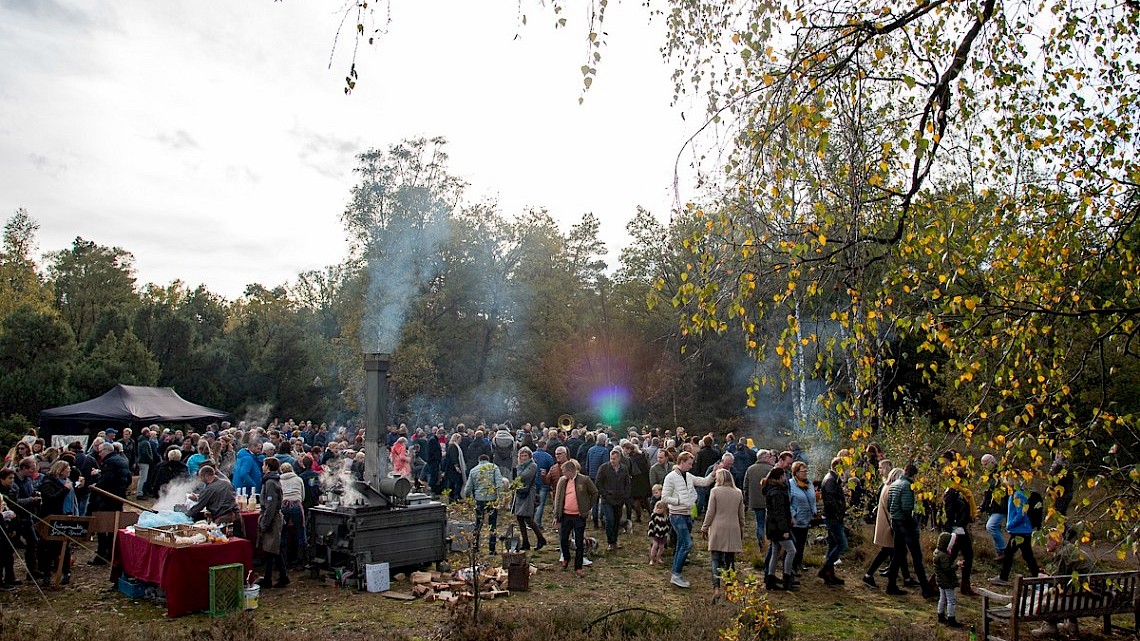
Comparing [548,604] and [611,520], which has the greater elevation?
[611,520]

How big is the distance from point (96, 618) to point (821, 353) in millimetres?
7714

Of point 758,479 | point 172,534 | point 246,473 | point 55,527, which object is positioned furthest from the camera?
point 758,479

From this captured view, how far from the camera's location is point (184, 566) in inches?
Answer: 333

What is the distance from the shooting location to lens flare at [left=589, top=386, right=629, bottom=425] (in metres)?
31.7

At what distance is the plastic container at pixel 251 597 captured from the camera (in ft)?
28.6

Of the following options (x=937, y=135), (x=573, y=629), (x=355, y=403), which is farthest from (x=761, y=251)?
(x=355, y=403)

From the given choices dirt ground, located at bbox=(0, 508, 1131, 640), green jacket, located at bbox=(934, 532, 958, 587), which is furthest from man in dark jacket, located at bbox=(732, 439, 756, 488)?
green jacket, located at bbox=(934, 532, 958, 587)

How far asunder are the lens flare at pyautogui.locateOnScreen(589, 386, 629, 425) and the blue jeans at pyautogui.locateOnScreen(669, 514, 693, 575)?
2150cm

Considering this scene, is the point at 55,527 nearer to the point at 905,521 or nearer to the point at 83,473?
the point at 83,473

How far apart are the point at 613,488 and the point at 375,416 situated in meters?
3.58

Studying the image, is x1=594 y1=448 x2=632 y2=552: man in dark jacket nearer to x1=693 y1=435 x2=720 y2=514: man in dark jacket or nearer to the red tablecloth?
x1=693 y1=435 x2=720 y2=514: man in dark jacket

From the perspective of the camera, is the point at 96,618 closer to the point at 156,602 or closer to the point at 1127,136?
the point at 156,602

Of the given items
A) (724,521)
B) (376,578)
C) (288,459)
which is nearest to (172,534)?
(376,578)

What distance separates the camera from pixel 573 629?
23.0 ft
